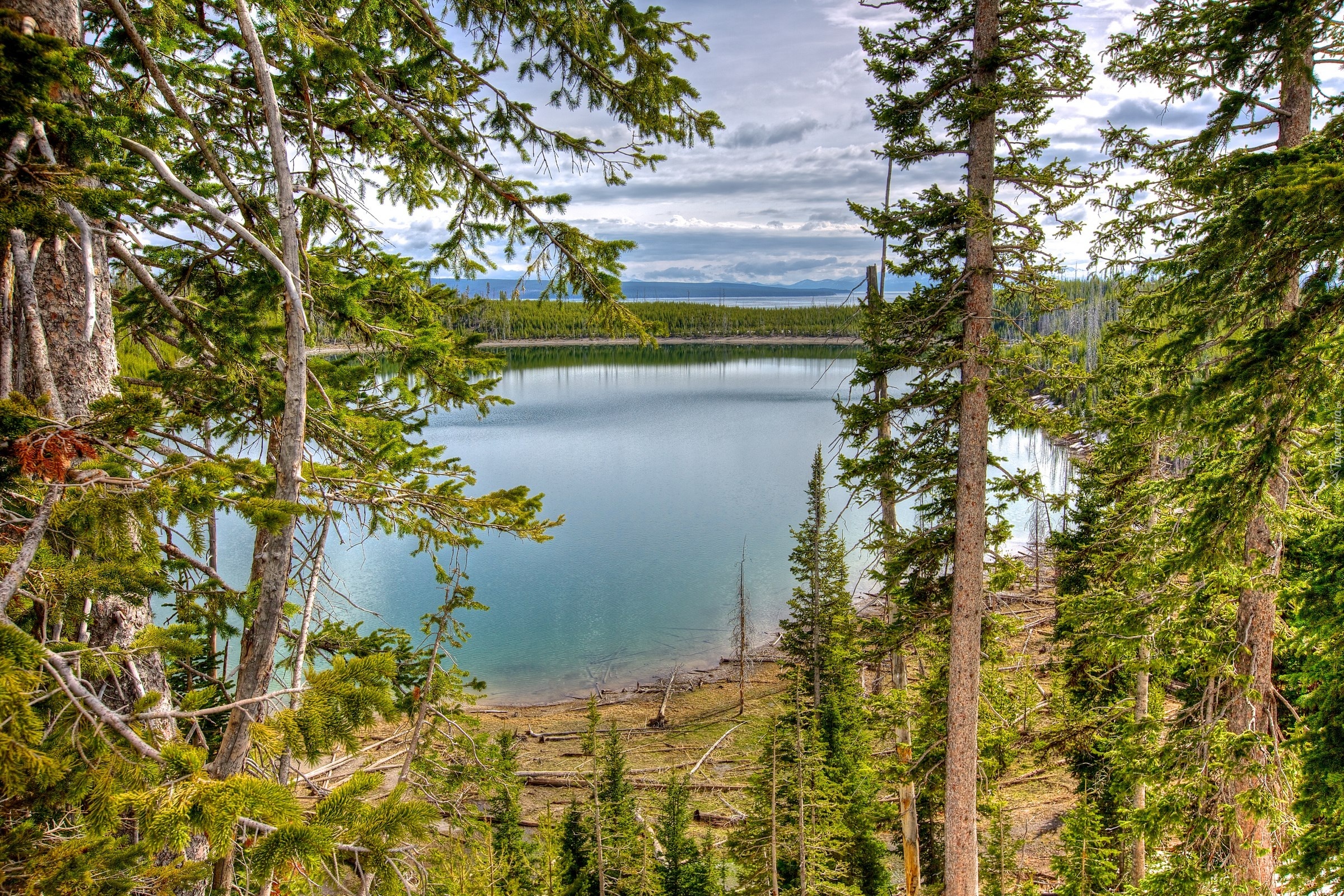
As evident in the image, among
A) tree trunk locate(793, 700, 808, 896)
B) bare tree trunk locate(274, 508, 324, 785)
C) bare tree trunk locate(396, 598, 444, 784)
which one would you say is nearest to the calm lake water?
bare tree trunk locate(396, 598, 444, 784)

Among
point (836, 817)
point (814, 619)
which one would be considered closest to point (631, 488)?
point (814, 619)

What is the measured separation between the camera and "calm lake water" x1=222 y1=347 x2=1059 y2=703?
21.0 meters

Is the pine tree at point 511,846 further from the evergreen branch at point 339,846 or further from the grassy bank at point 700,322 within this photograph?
the grassy bank at point 700,322

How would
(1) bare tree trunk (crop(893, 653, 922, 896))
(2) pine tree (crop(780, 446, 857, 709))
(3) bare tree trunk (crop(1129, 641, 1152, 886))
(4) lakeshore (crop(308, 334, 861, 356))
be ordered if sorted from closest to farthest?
(3) bare tree trunk (crop(1129, 641, 1152, 886)), (1) bare tree trunk (crop(893, 653, 922, 896)), (2) pine tree (crop(780, 446, 857, 709)), (4) lakeshore (crop(308, 334, 861, 356))

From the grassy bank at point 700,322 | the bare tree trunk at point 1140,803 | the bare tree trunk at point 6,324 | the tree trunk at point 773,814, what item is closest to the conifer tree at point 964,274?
the tree trunk at point 773,814

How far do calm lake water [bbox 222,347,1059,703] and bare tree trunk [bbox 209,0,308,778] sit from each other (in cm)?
231

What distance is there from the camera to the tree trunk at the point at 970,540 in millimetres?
7375

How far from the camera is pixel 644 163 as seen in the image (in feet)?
17.8

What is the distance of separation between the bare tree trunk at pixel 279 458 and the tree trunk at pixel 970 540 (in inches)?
250

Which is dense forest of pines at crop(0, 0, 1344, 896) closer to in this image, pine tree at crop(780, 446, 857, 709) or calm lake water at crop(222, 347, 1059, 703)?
calm lake water at crop(222, 347, 1059, 703)

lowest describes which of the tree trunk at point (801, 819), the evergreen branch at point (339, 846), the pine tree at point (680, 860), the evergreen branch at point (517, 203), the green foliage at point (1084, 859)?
the pine tree at point (680, 860)

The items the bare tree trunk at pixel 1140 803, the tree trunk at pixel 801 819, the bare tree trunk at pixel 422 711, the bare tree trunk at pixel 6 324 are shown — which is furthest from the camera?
the bare tree trunk at pixel 1140 803

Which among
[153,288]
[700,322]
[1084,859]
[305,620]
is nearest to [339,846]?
[305,620]

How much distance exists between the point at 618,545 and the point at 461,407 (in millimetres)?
22558
